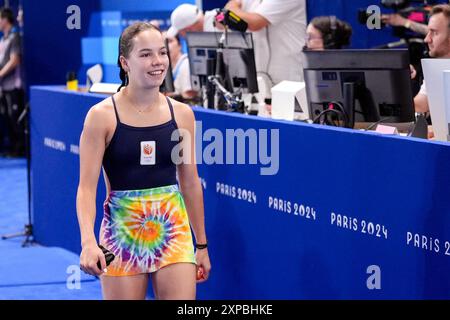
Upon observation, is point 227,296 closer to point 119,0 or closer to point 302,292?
point 302,292

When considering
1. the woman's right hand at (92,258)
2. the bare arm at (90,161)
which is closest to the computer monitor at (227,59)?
the bare arm at (90,161)

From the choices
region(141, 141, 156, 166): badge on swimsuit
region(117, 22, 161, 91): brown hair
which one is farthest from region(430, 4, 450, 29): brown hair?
region(141, 141, 156, 166): badge on swimsuit

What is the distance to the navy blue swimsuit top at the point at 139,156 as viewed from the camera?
4.00 metres

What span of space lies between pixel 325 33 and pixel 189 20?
5.79ft

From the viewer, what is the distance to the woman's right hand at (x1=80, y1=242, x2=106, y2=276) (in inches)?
149

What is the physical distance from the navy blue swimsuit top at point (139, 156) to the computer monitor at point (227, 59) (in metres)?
2.82

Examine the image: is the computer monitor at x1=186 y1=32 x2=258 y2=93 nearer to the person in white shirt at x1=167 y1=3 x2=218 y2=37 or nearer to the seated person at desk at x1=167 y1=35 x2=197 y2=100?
the person in white shirt at x1=167 y1=3 x2=218 y2=37

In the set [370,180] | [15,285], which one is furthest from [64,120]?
[370,180]

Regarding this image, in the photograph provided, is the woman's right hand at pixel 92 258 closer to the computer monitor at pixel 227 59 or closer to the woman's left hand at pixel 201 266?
the woman's left hand at pixel 201 266

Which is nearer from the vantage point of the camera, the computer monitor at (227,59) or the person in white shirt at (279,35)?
the computer monitor at (227,59)

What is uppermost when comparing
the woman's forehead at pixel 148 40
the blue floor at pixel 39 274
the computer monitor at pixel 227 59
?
the woman's forehead at pixel 148 40

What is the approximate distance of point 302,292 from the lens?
17.1 ft

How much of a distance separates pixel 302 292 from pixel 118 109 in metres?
1.68

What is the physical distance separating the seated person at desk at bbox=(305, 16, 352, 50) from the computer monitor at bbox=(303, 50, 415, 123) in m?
1.02
